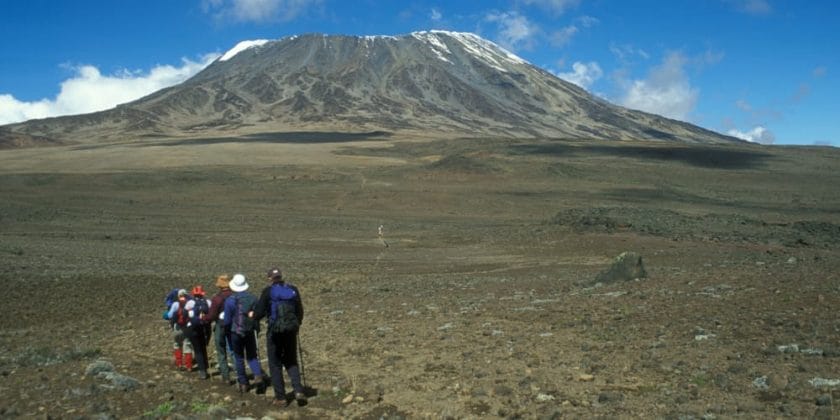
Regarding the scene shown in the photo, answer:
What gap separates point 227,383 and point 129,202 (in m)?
47.0

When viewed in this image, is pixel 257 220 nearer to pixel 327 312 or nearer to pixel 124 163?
pixel 327 312

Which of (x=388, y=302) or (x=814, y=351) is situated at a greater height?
(x=814, y=351)

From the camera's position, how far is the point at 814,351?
9.38m

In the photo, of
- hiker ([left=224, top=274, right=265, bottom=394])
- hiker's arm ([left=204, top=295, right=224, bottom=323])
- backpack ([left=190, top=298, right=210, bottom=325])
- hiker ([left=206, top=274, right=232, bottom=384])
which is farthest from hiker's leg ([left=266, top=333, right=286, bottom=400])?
backpack ([left=190, top=298, right=210, bottom=325])

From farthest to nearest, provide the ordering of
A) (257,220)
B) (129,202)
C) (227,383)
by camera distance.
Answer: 1. (129,202)
2. (257,220)
3. (227,383)

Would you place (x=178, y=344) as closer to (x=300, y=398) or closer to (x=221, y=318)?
(x=221, y=318)

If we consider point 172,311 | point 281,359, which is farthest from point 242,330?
point 172,311

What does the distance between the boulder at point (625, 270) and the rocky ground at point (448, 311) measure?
454 mm

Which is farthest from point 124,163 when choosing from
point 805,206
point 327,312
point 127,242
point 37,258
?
point 327,312

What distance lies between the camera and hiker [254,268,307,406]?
888cm

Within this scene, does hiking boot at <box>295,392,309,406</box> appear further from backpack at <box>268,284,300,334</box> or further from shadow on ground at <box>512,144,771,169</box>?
shadow on ground at <box>512,144,771,169</box>

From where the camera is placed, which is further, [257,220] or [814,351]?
[257,220]

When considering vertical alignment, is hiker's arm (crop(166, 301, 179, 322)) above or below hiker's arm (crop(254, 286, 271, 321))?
below

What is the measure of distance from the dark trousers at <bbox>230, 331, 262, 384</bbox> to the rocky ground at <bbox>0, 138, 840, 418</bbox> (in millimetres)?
332
